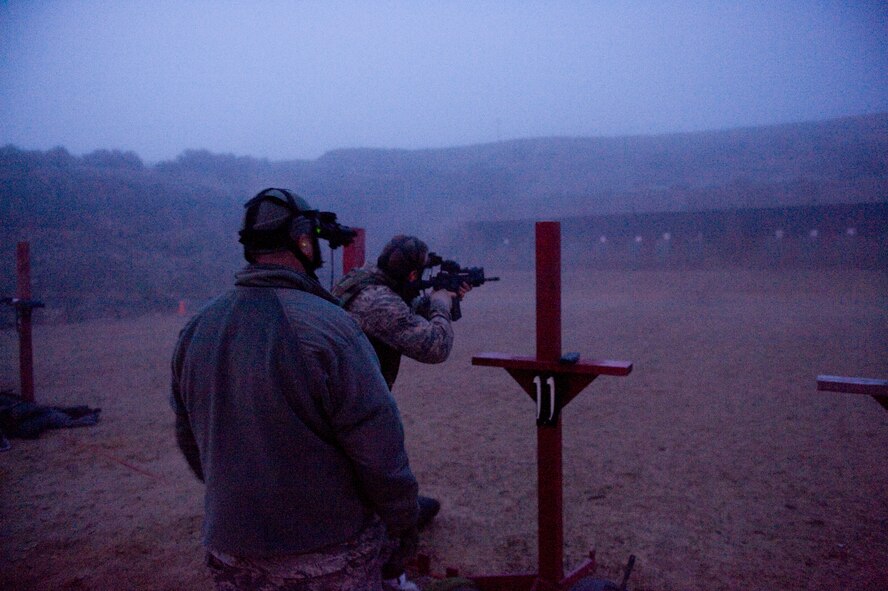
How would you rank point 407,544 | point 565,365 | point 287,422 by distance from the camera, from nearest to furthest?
1. point 287,422
2. point 407,544
3. point 565,365

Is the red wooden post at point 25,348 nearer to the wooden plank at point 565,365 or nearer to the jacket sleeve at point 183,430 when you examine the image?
the jacket sleeve at point 183,430

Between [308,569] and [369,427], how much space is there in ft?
1.35

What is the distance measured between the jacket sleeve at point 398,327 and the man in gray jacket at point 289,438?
41.3 inches

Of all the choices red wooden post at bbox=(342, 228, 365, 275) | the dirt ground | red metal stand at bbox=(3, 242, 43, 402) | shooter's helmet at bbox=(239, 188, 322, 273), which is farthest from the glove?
red metal stand at bbox=(3, 242, 43, 402)

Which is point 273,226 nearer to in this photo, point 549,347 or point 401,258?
point 401,258

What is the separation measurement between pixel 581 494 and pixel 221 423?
3286 millimetres

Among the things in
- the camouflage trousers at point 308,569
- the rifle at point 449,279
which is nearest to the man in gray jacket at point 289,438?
the camouflage trousers at point 308,569

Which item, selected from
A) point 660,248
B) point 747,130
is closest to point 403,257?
point 660,248

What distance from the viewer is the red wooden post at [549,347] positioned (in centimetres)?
253

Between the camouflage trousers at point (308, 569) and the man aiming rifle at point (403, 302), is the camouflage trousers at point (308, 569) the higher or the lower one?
the lower one

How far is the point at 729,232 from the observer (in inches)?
889

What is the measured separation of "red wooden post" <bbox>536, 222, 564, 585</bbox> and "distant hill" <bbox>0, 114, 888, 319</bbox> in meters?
18.6

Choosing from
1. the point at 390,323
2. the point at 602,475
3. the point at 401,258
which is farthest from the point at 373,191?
the point at 390,323

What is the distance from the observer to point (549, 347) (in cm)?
255
